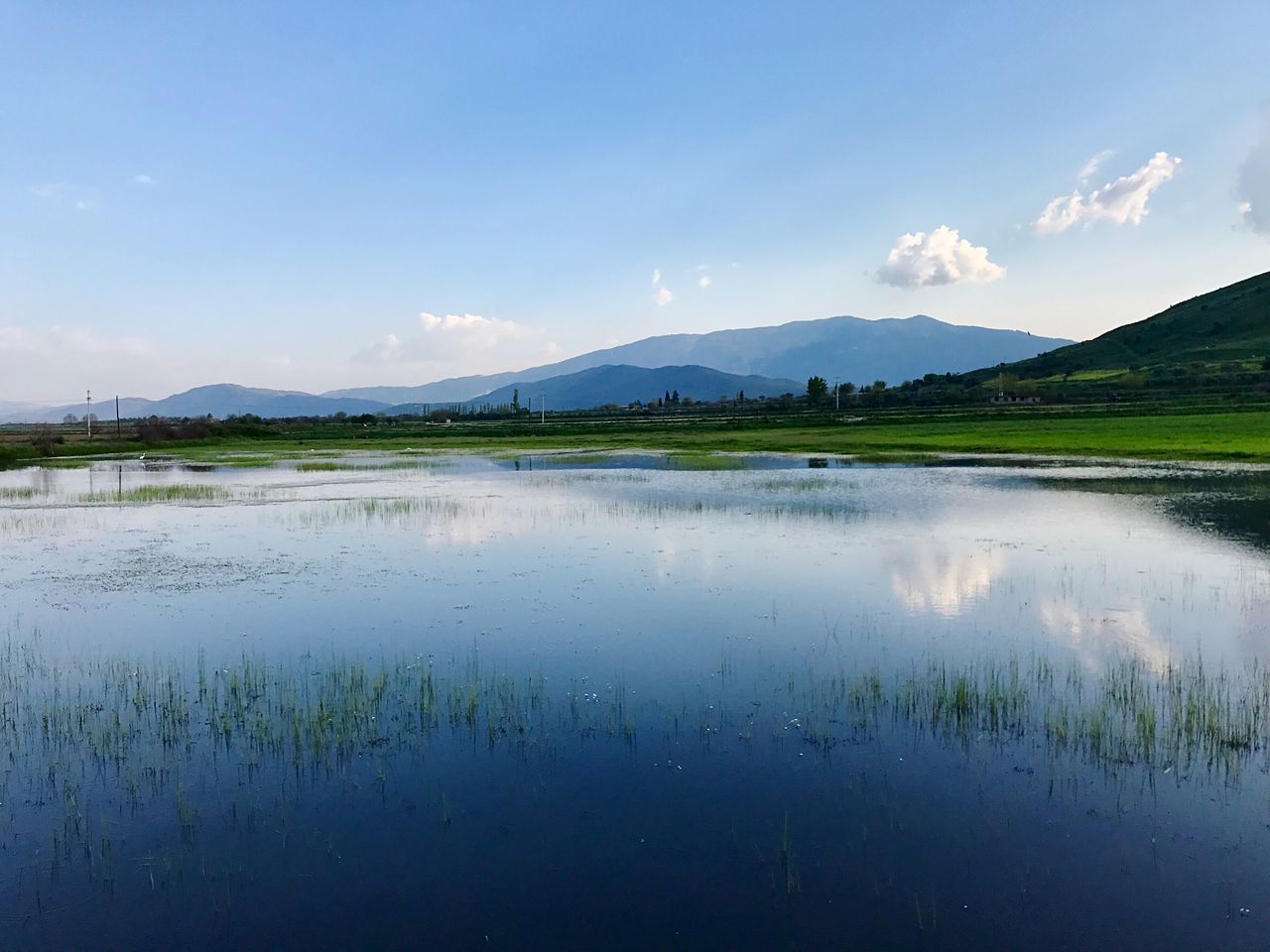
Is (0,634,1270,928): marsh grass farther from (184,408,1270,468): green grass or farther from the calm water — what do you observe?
(184,408,1270,468): green grass

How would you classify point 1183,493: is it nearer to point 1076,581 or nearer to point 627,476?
point 1076,581

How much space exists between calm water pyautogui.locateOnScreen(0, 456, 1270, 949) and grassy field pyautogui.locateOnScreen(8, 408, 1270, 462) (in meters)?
37.4

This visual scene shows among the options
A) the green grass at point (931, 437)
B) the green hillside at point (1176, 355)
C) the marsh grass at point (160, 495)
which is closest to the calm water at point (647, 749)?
the marsh grass at point (160, 495)

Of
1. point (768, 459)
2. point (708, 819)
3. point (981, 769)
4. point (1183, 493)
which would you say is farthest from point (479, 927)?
point (768, 459)

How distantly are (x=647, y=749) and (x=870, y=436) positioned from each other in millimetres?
70829

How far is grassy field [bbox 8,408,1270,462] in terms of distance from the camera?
186 ft

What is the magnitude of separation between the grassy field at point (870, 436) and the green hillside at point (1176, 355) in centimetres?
5632

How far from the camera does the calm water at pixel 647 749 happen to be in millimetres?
7391

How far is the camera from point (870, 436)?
77312mm

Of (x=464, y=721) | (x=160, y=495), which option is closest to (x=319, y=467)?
(x=160, y=495)

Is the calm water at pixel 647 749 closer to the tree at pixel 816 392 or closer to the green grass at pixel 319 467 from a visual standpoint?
the green grass at pixel 319 467

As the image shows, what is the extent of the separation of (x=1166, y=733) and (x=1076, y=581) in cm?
944

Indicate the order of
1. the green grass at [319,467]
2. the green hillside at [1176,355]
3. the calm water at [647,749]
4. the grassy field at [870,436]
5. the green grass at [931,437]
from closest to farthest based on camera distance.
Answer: the calm water at [647,749]
the green grass at [931,437]
the grassy field at [870,436]
the green grass at [319,467]
the green hillside at [1176,355]

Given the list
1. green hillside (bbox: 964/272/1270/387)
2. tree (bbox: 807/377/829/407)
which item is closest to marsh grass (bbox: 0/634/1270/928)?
green hillside (bbox: 964/272/1270/387)
